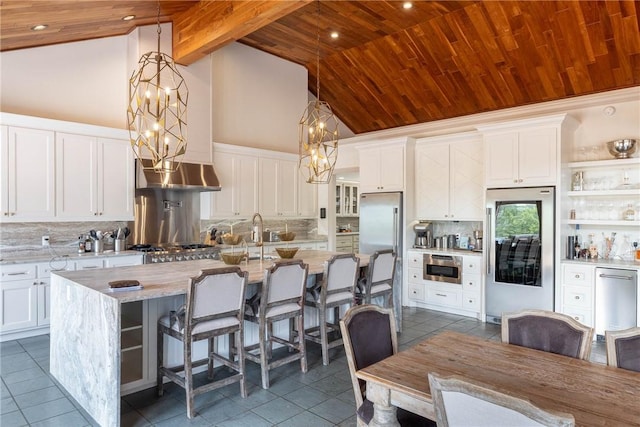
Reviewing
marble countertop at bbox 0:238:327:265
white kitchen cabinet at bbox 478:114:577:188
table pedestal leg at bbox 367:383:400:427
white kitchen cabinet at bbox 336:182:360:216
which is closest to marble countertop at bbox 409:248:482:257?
white kitchen cabinet at bbox 478:114:577:188

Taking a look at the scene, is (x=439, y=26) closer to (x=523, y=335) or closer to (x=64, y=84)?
(x=523, y=335)

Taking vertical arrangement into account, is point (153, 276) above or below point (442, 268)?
above

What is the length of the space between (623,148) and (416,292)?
3.32 metres

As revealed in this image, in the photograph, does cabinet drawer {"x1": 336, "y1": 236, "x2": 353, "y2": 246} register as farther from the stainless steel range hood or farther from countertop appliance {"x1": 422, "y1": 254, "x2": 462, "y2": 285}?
the stainless steel range hood

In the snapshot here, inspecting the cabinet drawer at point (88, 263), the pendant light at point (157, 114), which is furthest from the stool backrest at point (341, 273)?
the cabinet drawer at point (88, 263)

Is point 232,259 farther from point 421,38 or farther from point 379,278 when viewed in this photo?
point 421,38

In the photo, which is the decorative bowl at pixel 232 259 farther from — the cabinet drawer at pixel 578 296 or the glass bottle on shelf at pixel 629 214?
the glass bottle on shelf at pixel 629 214

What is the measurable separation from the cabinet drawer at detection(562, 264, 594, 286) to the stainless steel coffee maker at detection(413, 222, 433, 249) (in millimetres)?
1969

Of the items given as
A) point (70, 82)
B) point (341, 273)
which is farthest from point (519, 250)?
point (70, 82)

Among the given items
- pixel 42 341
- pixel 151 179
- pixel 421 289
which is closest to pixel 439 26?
pixel 421 289

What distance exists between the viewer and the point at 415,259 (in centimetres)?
622

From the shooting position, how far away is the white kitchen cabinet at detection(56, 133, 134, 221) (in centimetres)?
491

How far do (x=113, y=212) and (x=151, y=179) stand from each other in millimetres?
662

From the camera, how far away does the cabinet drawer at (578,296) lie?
4.72m
